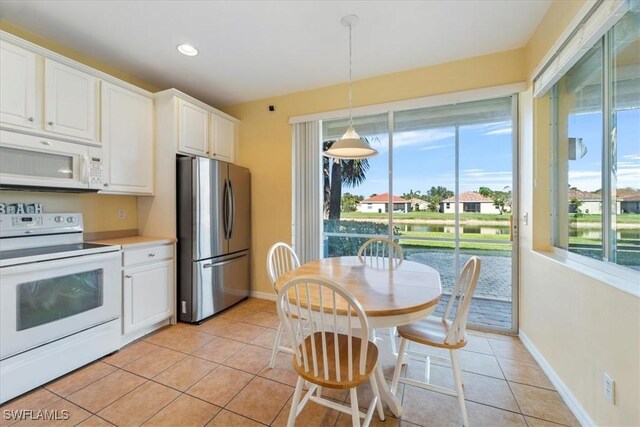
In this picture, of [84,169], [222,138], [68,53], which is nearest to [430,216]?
[222,138]

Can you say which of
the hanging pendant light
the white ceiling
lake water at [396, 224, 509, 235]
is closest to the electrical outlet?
lake water at [396, 224, 509, 235]

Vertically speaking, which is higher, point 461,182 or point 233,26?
point 233,26

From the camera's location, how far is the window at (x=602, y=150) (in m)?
1.41

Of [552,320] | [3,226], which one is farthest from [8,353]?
[552,320]

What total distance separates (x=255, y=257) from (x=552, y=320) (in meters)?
3.12

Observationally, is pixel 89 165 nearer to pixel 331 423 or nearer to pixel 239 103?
pixel 239 103

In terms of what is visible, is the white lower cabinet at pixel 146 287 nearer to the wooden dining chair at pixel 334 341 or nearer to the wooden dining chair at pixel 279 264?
the wooden dining chair at pixel 279 264

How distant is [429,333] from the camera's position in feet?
5.50

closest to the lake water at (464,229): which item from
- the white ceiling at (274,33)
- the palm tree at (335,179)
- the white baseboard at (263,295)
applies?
the palm tree at (335,179)

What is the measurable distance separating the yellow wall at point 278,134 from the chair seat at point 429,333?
2.12m

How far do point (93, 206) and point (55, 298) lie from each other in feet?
3.48

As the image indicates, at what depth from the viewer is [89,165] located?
238cm

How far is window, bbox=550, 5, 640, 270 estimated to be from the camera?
1410 millimetres

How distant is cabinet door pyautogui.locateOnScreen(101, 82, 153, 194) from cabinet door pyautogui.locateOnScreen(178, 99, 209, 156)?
0.33m
